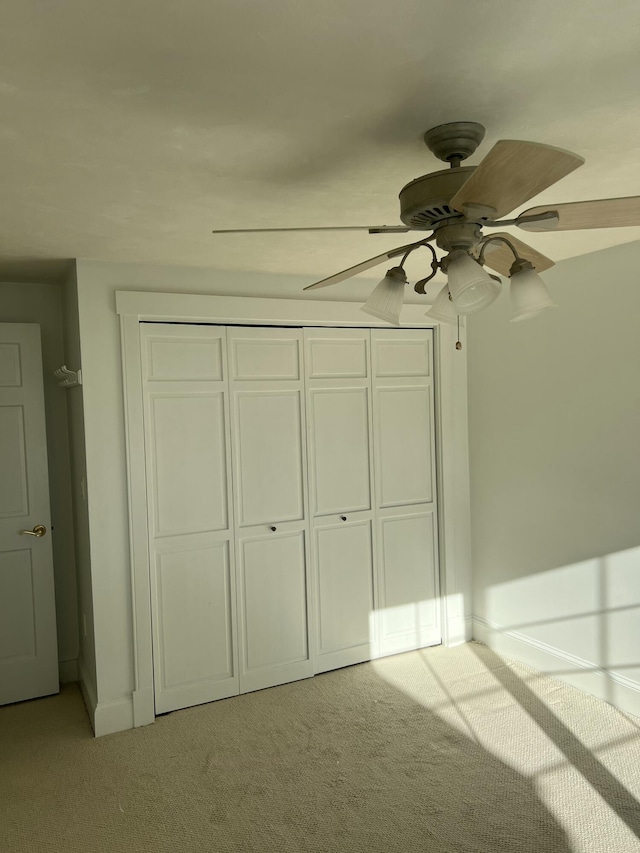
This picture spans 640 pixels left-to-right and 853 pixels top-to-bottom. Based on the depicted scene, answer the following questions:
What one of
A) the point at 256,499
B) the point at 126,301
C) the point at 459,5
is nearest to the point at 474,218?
the point at 459,5

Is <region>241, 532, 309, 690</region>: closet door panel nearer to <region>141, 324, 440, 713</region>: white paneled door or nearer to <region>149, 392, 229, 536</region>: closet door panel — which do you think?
<region>141, 324, 440, 713</region>: white paneled door

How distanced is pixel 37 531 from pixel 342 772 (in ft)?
6.97

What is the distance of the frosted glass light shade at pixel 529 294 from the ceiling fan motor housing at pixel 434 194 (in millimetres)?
248

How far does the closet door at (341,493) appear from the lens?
374 centimetres

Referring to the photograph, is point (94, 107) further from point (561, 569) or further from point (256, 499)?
point (561, 569)

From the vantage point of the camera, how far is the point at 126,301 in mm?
3166

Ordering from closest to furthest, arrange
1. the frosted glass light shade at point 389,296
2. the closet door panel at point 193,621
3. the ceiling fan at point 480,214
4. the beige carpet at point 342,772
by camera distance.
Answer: the ceiling fan at point 480,214 → the frosted glass light shade at point 389,296 → the beige carpet at point 342,772 → the closet door panel at point 193,621

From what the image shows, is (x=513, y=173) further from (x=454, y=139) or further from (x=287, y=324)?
(x=287, y=324)

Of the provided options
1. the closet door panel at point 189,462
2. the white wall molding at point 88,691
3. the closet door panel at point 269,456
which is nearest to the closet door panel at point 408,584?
the closet door panel at point 269,456

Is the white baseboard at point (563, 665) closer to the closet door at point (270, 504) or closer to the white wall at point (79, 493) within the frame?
the closet door at point (270, 504)

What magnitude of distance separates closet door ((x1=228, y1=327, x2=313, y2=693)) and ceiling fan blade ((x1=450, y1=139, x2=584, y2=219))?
2176 millimetres

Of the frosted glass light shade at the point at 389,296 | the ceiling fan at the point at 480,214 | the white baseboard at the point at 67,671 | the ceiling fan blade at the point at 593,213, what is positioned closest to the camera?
the ceiling fan at the point at 480,214

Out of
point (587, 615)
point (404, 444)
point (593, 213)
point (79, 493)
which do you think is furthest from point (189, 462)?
point (593, 213)

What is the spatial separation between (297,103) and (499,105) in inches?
19.9
